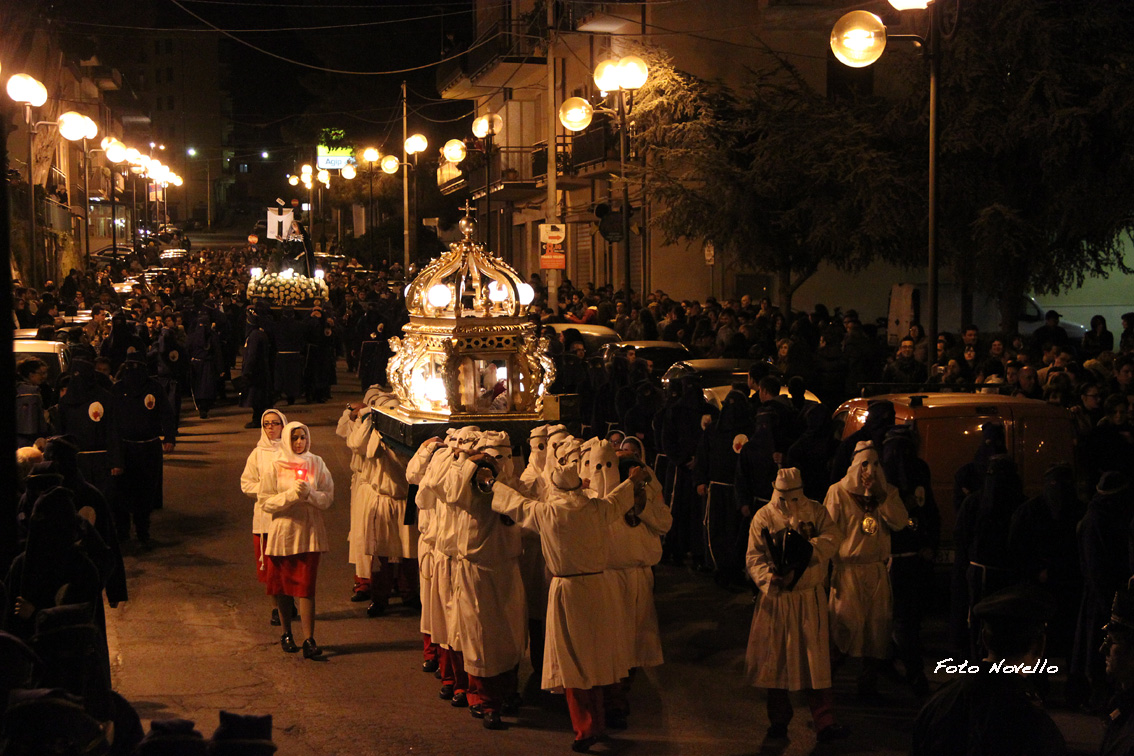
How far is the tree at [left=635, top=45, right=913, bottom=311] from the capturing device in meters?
19.6

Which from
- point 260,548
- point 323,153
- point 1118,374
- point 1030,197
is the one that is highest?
point 323,153

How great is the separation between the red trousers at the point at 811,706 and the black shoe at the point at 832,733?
0.02 m

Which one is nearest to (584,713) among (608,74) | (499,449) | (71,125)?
(499,449)

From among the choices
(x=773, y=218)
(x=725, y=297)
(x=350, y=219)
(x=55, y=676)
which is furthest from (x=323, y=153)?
(x=55, y=676)

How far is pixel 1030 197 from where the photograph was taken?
18.3 metres

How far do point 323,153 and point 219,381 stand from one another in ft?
153

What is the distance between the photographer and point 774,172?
21500 millimetres

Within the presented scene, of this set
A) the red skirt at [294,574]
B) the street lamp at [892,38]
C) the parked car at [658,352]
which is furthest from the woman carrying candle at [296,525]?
the parked car at [658,352]

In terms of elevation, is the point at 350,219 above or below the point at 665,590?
above

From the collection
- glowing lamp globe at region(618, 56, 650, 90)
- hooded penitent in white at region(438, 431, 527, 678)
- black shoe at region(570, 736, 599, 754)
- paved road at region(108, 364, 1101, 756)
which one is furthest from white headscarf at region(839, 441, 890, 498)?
glowing lamp globe at region(618, 56, 650, 90)

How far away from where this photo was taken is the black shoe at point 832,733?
23.8ft

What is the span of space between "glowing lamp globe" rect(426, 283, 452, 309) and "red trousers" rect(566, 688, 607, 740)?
4.37 meters

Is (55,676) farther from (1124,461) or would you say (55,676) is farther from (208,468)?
(208,468)

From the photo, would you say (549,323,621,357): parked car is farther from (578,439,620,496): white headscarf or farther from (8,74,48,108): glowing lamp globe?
(578,439,620,496): white headscarf
